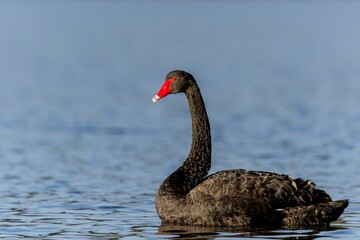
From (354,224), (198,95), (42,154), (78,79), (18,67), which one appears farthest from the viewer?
(18,67)

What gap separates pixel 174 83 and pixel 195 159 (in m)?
0.90

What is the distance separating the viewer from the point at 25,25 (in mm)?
84812

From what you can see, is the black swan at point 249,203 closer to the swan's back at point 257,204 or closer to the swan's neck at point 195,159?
the swan's back at point 257,204

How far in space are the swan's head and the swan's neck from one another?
101 mm

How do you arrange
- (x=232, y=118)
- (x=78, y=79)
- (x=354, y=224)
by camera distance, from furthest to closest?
(x=78, y=79), (x=232, y=118), (x=354, y=224)

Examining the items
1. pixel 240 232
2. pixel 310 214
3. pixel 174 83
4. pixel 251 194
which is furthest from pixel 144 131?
pixel 240 232

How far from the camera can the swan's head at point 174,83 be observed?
12.7 meters

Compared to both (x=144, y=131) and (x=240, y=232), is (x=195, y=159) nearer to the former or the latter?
(x=240, y=232)

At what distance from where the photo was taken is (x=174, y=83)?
12.8m

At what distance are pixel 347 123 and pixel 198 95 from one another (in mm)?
9819

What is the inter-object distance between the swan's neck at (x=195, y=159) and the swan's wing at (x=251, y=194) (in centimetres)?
52

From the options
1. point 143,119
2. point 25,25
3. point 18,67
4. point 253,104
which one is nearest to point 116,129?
point 143,119

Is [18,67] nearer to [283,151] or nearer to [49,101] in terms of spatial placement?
[49,101]

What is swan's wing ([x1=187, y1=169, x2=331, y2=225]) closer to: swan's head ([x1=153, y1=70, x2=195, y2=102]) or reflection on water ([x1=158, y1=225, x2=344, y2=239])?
reflection on water ([x1=158, y1=225, x2=344, y2=239])
